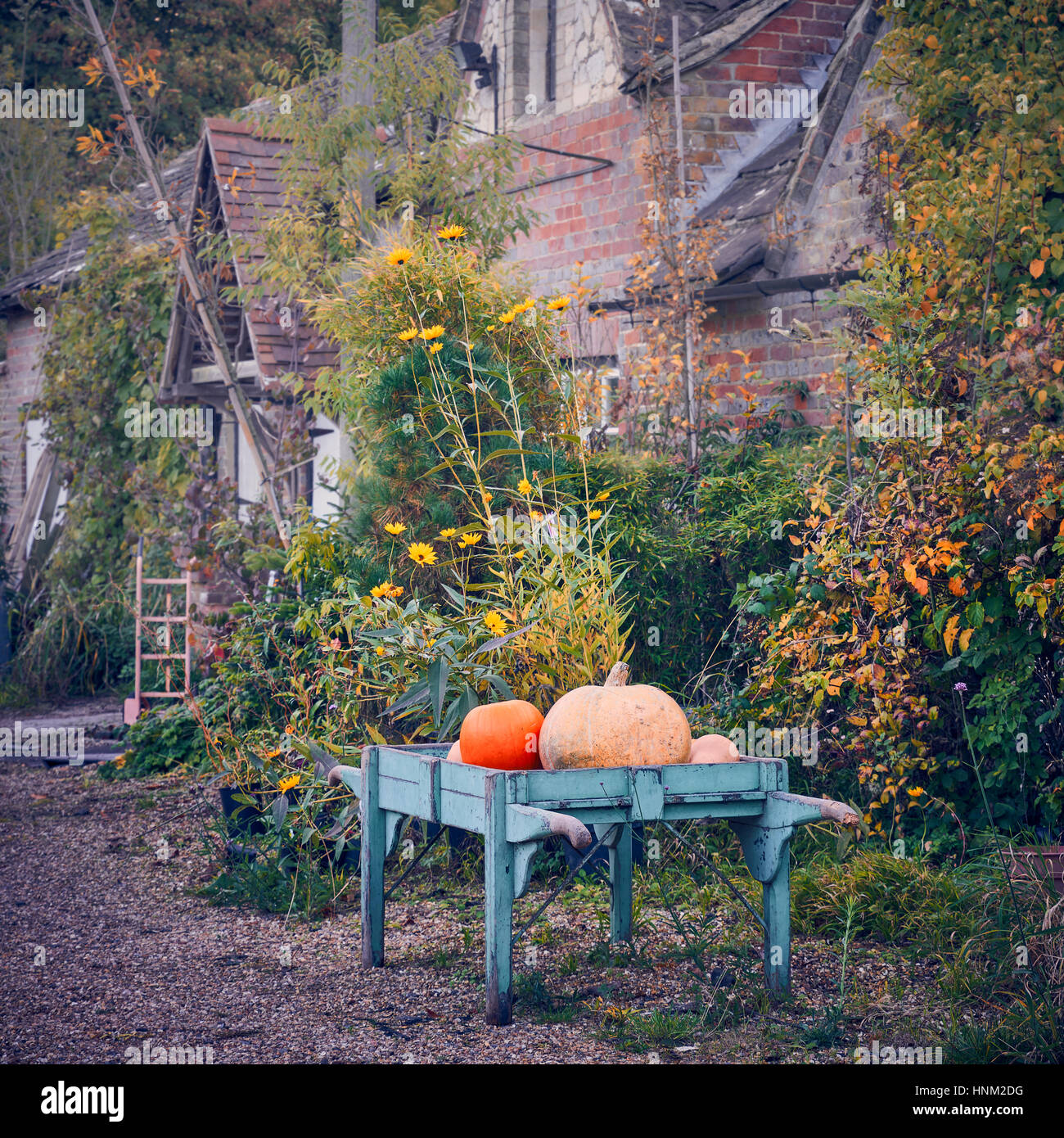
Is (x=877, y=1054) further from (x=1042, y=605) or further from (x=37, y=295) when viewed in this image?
(x=37, y=295)

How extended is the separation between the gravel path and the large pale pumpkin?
791mm

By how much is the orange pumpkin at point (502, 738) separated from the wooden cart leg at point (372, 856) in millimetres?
575

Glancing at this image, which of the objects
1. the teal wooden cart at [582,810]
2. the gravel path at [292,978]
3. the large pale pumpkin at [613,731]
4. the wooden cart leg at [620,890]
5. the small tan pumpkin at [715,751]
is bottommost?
the gravel path at [292,978]

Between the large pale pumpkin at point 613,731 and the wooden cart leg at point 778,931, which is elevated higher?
the large pale pumpkin at point 613,731

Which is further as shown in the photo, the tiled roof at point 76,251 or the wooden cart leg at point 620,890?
the tiled roof at point 76,251

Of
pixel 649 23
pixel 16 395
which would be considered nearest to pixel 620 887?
pixel 649 23

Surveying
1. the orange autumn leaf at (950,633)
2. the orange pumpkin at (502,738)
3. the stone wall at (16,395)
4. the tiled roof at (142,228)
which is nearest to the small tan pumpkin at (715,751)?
the orange pumpkin at (502,738)

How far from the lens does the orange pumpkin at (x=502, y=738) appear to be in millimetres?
3969

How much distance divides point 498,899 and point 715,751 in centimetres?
85

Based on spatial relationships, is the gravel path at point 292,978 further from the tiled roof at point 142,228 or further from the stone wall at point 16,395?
the stone wall at point 16,395

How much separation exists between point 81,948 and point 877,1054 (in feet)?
9.93

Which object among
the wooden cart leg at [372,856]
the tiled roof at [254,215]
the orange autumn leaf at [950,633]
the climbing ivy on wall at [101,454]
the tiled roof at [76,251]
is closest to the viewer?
the wooden cart leg at [372,856]

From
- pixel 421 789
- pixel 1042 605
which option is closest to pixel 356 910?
pixel 421 789

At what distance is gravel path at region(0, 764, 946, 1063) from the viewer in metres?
3.69
